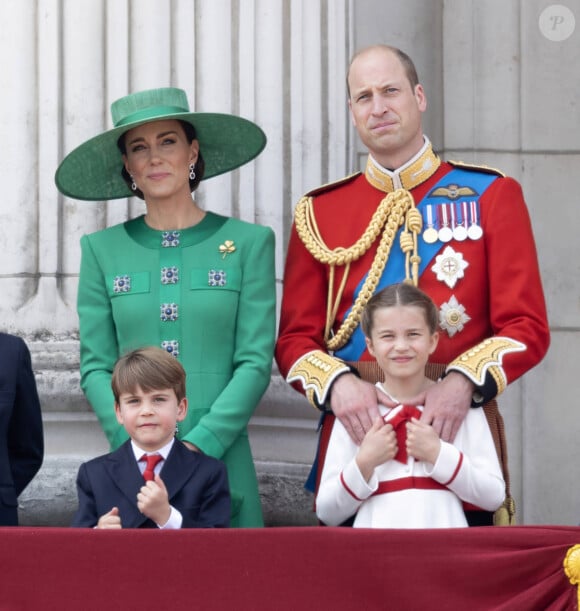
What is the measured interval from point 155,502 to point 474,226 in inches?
43.2

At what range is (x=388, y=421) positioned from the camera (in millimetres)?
3893

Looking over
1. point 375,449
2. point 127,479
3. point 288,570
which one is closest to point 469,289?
point 375,449

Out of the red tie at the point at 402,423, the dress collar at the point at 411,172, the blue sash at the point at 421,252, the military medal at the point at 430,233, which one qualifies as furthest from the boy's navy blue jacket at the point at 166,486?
the dress collar at the point at 411,172

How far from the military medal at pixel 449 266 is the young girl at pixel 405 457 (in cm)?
23

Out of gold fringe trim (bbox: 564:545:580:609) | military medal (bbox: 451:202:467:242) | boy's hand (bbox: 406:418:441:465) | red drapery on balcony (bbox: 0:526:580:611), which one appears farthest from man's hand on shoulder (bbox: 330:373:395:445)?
gold fringe trim (bbox: 564:545:580:609)

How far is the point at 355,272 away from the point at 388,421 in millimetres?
524

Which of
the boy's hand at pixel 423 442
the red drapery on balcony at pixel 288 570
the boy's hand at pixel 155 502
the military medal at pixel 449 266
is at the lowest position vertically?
the red drapery on balcony at pixel 288 570

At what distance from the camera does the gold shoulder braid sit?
4.22m

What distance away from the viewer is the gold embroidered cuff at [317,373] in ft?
13.2

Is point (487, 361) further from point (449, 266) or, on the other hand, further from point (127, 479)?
point (127, 479)

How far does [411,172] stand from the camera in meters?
4.31

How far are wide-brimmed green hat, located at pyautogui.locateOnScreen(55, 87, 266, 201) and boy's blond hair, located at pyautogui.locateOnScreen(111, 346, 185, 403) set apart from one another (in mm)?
725

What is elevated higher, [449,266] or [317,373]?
[449,266]

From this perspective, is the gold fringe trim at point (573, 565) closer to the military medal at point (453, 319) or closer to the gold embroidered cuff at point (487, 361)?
the gold embroidered cuff at point (487, 361)
